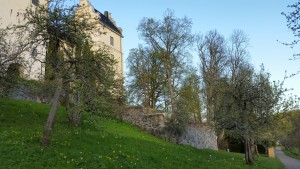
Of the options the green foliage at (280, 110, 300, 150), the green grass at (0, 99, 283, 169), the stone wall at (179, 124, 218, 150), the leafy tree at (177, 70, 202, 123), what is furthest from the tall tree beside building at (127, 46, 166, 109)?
the green grass at (0, 99, 283, 169)

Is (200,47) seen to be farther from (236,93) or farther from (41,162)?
(41,162)

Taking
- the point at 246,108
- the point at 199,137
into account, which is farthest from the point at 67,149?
the point at 199,137

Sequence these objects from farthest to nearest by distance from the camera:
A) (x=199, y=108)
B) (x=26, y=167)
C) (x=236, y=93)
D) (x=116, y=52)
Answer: (x=116, y=52), (x=199, y=108), (x=236, y=93), (x=26, y=167)

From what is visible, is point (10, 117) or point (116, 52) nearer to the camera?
point (10, 117)

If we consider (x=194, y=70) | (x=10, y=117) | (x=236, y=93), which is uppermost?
(x=194, y=70)

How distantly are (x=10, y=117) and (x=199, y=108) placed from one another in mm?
34499

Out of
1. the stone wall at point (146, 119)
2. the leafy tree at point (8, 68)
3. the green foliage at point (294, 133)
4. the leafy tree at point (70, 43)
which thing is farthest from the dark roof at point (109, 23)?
the leafy tree at point (70, 43)

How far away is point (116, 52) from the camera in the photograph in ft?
199

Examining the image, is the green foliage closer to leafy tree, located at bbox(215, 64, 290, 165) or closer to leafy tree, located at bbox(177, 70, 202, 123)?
leafy tree, located at bbox(177, 70, 202, 123)

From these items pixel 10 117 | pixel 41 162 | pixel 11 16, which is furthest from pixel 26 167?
pixel 11 16

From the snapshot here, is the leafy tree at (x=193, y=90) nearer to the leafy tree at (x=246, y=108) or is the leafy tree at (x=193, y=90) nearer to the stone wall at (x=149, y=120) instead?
the stone wall at (x=149, y=120)

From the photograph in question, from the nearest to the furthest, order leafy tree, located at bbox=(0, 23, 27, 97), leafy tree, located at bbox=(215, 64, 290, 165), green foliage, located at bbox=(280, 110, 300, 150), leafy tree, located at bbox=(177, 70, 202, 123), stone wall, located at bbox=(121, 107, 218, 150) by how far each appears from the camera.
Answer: leafy tree, located at bbox=(0, 23, 27, 97) < leafy tree, located at bbox=(215, 64, 290, 165) < stone wall, located at bbox=(121, 107, 218, 150) < leafy tree, located at bbox=(177, 70, 202, 123) < green foliage, located at bbox=(280, 110, 300, 150)

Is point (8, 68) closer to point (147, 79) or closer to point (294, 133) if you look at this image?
point (147, 79)

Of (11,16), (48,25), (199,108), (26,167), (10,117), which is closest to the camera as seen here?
(26,167)
